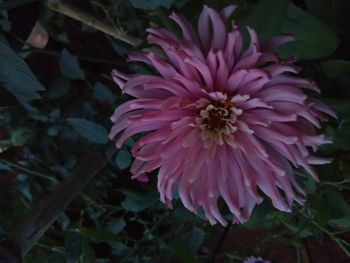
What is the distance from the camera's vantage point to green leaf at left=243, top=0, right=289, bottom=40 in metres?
0.52

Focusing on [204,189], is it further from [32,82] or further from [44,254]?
[44,254]

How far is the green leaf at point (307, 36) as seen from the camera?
0.61 m

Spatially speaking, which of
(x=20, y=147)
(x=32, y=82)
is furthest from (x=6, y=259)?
(x=20, y=147)

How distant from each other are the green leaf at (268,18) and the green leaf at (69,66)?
0.88ft

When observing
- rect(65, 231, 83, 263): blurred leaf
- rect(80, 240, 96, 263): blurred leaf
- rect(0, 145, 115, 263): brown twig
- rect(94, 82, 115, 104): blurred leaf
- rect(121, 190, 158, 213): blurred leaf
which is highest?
rect(94, 82, 115, 104): blurred leaf

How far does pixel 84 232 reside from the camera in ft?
2.20

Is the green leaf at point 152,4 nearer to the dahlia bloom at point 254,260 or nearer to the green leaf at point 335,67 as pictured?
the green leaf at point 335,67

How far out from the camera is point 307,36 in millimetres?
608

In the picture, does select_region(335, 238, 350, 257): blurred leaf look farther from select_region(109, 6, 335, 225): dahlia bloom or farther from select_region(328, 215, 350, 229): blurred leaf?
select_region(109, 6, 335, 225): dahlia bloom

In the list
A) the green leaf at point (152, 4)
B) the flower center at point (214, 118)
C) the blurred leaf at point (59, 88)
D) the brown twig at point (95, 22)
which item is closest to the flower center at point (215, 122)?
the flower center at point (214, 118)

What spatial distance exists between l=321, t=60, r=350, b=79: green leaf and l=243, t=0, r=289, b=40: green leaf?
0.35 ft

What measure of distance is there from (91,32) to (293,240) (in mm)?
362

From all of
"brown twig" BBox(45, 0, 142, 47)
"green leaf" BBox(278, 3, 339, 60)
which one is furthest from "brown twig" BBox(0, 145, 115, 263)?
"green leaf" BBox(278, 3, 339, 60)

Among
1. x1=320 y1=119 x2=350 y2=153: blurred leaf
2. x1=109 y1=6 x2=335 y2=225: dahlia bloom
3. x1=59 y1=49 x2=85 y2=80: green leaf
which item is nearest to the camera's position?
x1=109 y1=6 x2=335 y2=225: dahlia bloom
